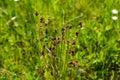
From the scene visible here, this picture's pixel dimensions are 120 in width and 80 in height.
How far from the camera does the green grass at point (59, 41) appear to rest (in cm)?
241

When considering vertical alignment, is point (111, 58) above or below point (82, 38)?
below

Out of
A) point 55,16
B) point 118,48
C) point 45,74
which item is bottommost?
point 45,74

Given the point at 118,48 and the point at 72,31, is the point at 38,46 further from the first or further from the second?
the point at 118,48

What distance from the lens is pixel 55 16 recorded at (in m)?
3.00

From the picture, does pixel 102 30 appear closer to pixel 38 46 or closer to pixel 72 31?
pixel 72 31

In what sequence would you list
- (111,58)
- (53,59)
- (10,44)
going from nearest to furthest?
1. (53,59)
2. (111,58)
3. (10,44)

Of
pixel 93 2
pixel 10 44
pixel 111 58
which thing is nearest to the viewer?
pixel 111 58

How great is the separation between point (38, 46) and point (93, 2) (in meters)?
0.81

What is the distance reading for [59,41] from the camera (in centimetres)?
229

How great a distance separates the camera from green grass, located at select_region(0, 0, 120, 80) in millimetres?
2406

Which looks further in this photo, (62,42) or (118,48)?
(118,48)

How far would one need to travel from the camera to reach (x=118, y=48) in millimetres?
2607

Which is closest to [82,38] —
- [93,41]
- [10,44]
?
[93,41]

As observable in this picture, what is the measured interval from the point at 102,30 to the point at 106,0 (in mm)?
405
